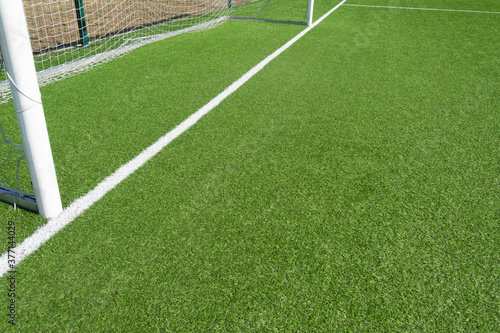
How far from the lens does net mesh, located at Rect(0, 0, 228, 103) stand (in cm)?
490

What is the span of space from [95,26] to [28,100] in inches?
202

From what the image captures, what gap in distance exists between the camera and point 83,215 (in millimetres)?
2291

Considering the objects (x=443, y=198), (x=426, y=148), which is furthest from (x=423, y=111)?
(x=443, y=198)

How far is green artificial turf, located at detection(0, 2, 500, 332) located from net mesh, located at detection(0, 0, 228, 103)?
1.84 ft

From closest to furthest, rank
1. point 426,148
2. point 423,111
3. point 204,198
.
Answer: point 204,198 < point 426,148 < point 423,111

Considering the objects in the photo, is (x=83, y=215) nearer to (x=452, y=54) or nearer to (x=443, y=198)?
(x=443, y=198)

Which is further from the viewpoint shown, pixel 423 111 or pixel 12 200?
pixel 423 111

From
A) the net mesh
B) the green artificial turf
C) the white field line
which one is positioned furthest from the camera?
the net mesh

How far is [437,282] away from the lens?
1.92 metres

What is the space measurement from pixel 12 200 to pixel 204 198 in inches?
43.4

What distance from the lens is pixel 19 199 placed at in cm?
229

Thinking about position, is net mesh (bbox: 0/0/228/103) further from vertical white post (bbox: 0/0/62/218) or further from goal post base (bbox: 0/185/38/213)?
vertical white post (bbox: 0/0/62/218)

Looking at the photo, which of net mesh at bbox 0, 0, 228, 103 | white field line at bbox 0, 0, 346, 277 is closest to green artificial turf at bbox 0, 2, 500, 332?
white field line at bbox 0, 0, 346, 277

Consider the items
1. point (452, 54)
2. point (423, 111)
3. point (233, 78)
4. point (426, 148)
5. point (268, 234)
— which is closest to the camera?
point (268, 234)
